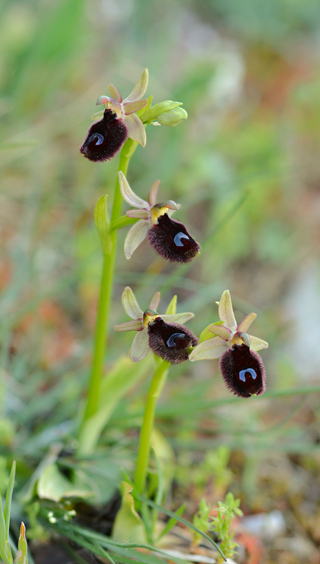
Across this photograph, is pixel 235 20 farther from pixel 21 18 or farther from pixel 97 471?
pixel 97 471

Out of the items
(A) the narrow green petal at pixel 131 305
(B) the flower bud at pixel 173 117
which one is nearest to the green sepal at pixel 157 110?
(B) the flower bud at pixel 173 117

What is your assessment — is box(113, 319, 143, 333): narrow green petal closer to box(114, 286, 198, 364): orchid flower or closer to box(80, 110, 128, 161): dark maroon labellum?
box(114, 286, 198, 364): orchid flower

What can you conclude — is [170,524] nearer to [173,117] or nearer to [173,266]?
[173,117]

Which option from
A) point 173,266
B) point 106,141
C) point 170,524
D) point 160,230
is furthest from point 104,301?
point 173,266

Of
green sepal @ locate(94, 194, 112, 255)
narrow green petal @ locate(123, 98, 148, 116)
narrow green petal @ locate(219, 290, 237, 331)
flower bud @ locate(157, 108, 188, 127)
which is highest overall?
flower bud @ locate(157, 108, 188, 127)

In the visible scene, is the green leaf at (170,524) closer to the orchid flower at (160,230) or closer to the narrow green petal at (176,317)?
the narrow green petal at (176,317)

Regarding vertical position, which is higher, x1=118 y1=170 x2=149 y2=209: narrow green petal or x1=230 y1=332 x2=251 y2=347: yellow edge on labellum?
x1=118 y1=170 x2=149 y2=209: narrow green petal

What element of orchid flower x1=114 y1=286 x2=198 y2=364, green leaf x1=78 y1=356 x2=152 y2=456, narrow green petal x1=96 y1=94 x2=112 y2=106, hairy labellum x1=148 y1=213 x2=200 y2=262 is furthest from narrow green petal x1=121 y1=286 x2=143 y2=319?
narrow green petal x1=96 y1=94 x2=112 y2=106
